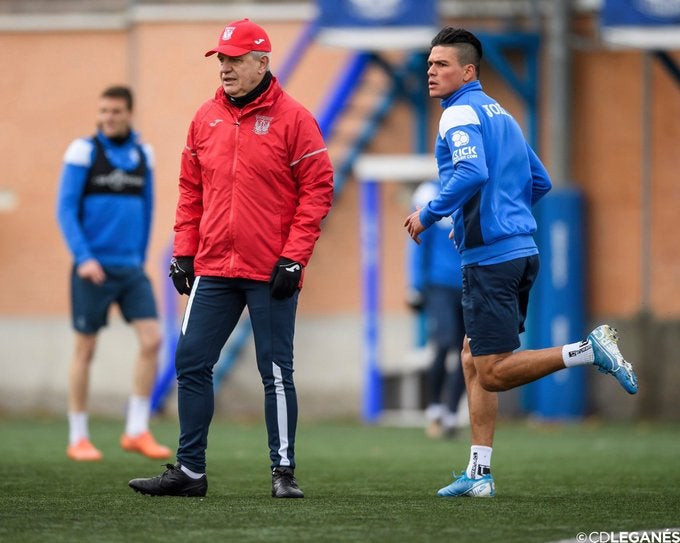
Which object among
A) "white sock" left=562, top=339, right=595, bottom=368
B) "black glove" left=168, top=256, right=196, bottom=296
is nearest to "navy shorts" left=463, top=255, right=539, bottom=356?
"white sock" left=562, top=339, right=595, bottom=368

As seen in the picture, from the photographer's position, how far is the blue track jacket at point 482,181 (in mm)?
6859

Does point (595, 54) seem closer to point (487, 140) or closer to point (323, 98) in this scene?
point (323, 98)

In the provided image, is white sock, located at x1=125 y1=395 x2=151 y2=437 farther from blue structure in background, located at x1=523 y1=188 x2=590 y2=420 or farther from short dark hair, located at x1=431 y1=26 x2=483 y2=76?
blue structure in background, located at x1=523 y1=188 x2=590 y2=420

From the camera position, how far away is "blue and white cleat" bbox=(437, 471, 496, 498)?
7.05m

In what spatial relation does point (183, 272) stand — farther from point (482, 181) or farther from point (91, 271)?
point (91, 271)

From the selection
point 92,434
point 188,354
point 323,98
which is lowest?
point 92,434

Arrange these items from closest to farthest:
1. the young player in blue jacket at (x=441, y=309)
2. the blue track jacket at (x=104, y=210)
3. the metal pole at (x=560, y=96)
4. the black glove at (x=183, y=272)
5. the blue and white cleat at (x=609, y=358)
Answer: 1. the blue and white cleat at (x=609, y=358)
2. the black glove at (x=183, y=272)
3. the blue track jacket at (x=104, y=210)
4. the young player in blue jacket at (x=441, y=309)
5. the metal pole at (x=560, y=96)

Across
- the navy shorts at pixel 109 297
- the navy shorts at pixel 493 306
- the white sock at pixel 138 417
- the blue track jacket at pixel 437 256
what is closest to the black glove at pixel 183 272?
the navy shorts at pixel 493 306

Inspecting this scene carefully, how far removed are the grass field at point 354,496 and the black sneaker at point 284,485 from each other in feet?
0.27

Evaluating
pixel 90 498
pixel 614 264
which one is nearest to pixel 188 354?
pixel 90 498

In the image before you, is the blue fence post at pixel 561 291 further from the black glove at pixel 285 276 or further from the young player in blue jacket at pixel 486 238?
the black glove at pixel 285 276

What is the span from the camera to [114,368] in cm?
1630

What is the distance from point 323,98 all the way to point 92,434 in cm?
486

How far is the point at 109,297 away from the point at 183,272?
2761mm
